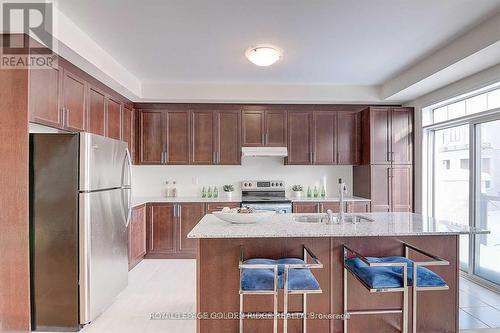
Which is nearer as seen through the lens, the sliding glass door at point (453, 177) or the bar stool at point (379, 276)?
the bar stool at point (379, 276)

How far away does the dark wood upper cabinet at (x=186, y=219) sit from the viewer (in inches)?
172

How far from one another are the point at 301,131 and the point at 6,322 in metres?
4.11

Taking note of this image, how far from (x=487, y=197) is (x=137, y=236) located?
4.52 metres

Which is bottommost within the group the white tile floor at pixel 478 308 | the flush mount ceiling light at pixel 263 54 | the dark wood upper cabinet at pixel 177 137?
the white tile floor at pixel 478 308

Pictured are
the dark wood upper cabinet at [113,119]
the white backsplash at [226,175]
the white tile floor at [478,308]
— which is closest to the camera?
the white tile floor at [478,308]

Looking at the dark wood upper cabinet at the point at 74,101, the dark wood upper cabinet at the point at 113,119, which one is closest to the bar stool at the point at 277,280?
the dark wood upper cabinet at the point at 74,101

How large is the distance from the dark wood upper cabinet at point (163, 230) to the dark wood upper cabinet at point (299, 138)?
6.71 feet

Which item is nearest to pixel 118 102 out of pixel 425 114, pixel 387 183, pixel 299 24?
pixel 299 24

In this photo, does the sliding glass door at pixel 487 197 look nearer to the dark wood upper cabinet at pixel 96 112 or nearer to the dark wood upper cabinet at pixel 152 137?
the dark wood upper cabinet at pixel 152 137

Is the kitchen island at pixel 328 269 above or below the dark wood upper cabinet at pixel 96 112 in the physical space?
below

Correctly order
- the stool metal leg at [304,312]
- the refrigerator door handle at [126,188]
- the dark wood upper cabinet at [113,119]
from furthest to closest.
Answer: the dark wood upper cabinet at [113,119] < the refrigerator door handle at [126,188] < the stool metal leg at [304,312]

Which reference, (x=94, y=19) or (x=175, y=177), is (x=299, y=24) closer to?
(x=94, y=19)

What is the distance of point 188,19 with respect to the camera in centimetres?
252

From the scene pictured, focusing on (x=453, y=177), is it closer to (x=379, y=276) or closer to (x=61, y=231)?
(x=379, y=276)
